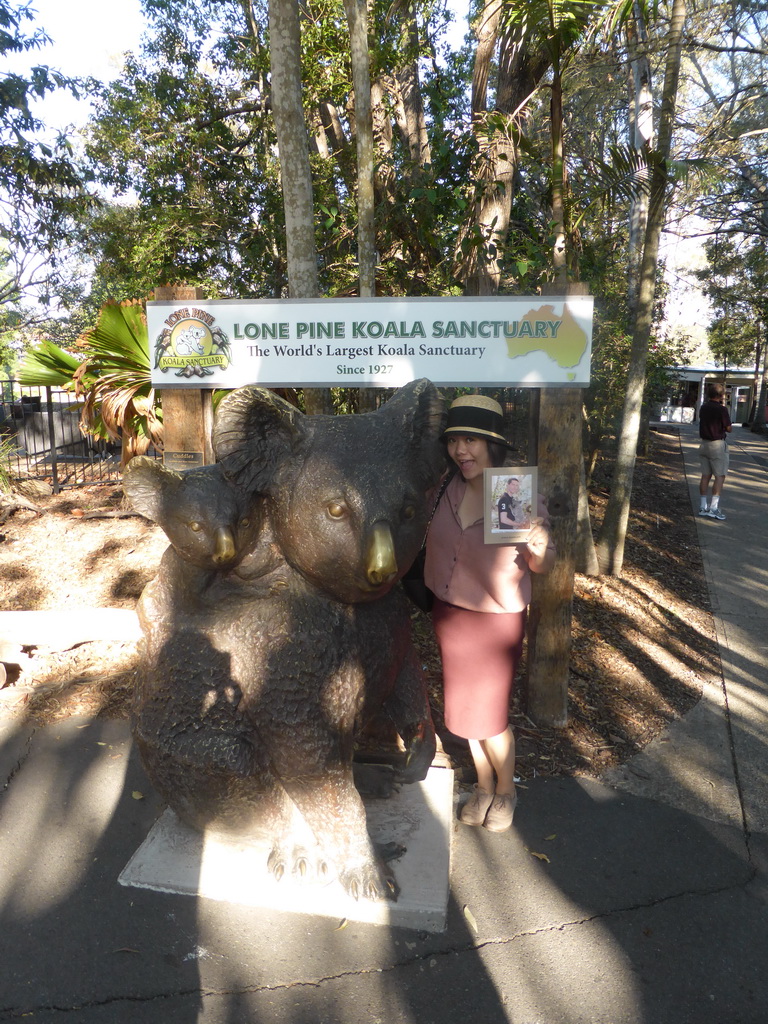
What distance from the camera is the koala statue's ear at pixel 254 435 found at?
207 cm

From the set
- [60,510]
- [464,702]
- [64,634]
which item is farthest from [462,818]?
[60,510]

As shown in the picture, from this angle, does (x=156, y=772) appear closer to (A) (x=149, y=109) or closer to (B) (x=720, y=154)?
(A) (x=149, y=109)

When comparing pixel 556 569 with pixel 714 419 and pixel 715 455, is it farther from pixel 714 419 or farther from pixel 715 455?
pixel 715 455

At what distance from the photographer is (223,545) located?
6.91 feet

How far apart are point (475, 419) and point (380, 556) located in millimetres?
813

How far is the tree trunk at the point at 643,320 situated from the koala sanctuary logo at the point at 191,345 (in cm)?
340

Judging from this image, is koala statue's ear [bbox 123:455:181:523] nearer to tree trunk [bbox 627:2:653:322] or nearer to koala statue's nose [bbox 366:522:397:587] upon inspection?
koala statue's nose [bbox 366:522:397:587]

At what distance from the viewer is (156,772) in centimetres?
243

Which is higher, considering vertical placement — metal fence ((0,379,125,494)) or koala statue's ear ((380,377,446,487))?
koala statue's ear ((380,377,446,487))

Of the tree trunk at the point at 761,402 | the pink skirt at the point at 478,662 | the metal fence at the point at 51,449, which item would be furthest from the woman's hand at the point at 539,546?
the tree trunk at the point at 761,402

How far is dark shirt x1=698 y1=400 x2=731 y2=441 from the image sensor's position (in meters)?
8.26

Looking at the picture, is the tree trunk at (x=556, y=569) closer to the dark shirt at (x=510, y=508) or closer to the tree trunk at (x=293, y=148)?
the dark shirt at (x=510, y=508)

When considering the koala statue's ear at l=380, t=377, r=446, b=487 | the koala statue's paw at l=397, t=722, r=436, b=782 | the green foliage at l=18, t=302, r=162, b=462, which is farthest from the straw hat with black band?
the green foliage at l=18, t=302, r=162, b=462

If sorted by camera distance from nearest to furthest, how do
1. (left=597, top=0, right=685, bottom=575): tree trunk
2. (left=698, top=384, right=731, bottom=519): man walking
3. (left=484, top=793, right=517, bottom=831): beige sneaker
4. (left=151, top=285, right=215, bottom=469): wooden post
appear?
(left=484, top=793, right=517, bottom=831): beige sneaker < (left=151, top=285, right=215, bottom=469): wooden post < (left=597, top=0, right=685, bottom=575): tree trunk < (left=698, top=384, right=731, bottom=519): man walking
